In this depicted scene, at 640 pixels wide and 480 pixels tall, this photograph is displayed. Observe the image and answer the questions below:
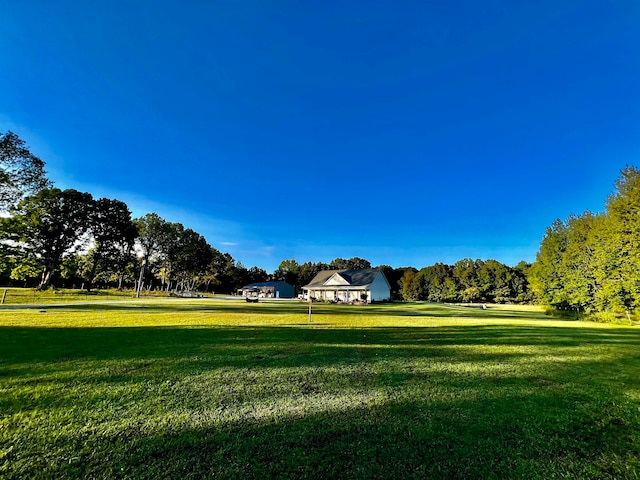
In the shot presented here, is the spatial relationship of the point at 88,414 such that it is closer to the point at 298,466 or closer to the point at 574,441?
the point at 298,466

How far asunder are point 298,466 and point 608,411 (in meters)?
4.49

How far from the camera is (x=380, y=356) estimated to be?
738 centimetres

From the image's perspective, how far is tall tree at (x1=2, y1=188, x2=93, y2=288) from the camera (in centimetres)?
3516

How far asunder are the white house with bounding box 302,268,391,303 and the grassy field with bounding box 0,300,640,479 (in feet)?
141

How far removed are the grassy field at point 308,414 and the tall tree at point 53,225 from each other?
3832 cm

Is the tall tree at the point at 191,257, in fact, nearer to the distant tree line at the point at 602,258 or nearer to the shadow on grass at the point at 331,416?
the shadow on grass at the point at 331,416

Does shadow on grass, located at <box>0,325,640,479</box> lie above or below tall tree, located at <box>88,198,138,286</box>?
below

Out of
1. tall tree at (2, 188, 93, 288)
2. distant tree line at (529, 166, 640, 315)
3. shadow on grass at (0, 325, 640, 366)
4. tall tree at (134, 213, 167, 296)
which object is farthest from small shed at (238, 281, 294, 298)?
shadow on grass at (0, 325, 640, 366)

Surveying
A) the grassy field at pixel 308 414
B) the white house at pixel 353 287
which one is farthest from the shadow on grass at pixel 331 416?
the white house at pixel 353 287

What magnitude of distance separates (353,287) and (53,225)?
141ft

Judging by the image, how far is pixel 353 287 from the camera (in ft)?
167

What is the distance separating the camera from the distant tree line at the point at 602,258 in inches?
712

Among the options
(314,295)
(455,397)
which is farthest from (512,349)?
(314,295)

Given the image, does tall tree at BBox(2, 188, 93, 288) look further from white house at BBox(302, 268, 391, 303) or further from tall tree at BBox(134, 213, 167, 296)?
white house at BBox(302, 268, 391, 303)
